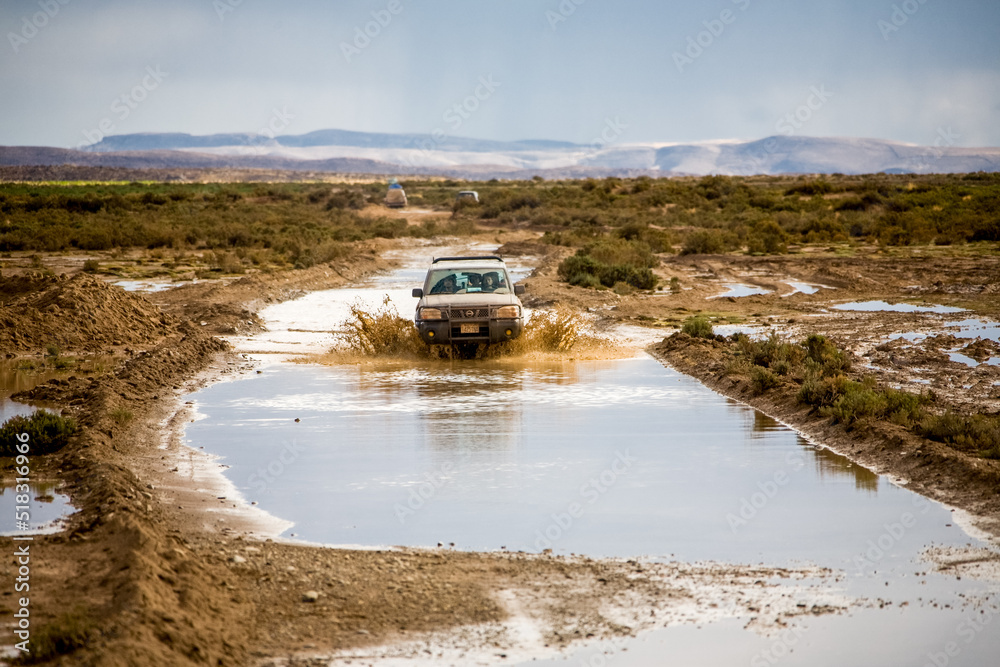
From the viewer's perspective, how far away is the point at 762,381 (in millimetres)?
15492

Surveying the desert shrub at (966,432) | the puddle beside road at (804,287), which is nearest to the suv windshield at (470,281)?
the desert shrub at (966,432)

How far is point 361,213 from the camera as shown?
82.1 meters

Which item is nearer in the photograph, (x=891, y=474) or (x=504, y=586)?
(x=504, y=586)

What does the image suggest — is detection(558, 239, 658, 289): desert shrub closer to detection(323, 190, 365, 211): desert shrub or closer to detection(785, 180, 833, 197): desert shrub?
detection(785, 180, 833, 197): desert shrub

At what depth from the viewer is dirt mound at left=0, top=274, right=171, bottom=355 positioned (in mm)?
21328

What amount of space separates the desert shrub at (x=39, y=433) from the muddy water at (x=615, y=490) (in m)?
1.53

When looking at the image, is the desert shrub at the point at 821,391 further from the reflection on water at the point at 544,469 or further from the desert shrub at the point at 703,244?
the desert shrub at the point at 703,244

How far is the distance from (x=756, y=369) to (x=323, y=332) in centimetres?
1122

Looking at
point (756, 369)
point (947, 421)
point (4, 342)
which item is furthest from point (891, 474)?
point (4, 342)

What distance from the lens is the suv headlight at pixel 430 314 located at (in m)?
18.1

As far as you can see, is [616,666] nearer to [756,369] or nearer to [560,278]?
[756,369]

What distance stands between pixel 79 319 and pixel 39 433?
11.0 metres

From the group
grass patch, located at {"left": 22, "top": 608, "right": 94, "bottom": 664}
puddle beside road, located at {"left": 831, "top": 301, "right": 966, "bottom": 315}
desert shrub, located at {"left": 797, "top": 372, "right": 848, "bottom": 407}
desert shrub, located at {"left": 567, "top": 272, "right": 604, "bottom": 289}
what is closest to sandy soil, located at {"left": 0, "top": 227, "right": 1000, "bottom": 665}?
grass patch, located at {"left": 22, "top": 608, "right": 94, "bottom": 664}

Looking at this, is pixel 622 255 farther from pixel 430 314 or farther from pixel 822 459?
pixel 822 459
